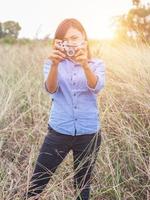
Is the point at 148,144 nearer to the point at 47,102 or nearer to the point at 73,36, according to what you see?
the point at 73,36

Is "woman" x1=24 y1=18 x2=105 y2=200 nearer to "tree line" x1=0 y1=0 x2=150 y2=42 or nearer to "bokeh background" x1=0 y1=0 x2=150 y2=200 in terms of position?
"bokeh background" x1=0 y1=0 x2=150 y2=200

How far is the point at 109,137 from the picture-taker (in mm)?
2988

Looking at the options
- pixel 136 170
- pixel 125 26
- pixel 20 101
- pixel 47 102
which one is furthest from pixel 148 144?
pixel 125 26

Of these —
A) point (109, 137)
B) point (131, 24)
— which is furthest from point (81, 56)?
point (131, 24)

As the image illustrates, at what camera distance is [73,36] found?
2.45m

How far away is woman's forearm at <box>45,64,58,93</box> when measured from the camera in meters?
2.34

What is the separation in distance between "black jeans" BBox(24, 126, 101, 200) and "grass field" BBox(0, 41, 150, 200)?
2.0 inches

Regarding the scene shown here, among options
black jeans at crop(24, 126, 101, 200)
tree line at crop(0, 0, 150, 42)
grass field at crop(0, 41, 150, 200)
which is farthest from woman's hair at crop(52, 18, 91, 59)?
tree line at crop(0, 0, 150, 42)

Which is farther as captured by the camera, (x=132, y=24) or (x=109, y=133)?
(x=132, y=24)

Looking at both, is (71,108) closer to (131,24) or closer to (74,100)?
(74,100)

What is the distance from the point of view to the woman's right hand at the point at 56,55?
2332mm

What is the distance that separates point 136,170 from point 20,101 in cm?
159

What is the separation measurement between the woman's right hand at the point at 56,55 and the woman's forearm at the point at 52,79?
0.08 feet

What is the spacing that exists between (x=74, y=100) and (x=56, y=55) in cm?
24
